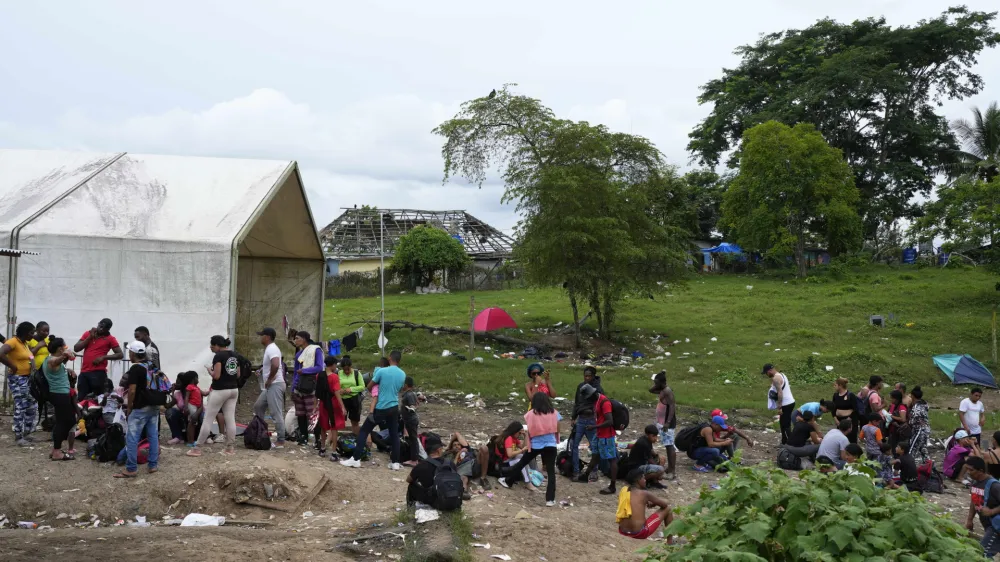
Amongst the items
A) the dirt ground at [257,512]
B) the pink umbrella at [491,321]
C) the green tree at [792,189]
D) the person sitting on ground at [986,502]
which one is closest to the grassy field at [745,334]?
the pink umbrella at [491,321]

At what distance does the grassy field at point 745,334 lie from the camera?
16.6m

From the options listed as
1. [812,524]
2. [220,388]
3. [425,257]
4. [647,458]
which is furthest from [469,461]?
[425,257]

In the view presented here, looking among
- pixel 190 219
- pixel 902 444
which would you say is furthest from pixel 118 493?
pixel 902 444

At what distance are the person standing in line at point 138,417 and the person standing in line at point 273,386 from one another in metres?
1.48

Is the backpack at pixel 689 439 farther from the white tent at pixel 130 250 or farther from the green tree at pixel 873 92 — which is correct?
the green tree at pixel 873 92

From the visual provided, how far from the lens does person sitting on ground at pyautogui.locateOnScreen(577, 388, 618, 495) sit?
9625 mm

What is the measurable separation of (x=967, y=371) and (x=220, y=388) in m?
15.6

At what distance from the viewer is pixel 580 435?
9.91 metres

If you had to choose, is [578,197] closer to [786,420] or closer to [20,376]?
[786,420]

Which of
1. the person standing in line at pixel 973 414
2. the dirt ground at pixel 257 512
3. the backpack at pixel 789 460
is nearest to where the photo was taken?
the dirt ground at pixel 257 512

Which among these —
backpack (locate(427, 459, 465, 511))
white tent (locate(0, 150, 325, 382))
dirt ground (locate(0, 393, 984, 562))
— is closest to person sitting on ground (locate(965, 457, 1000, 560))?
dirt ground (locate(0, 393, 984, 562))

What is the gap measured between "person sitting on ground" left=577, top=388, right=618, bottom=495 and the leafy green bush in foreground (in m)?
5.13

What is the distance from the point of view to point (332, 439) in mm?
9852

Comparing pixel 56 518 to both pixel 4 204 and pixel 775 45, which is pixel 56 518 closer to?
pixel 4 204
